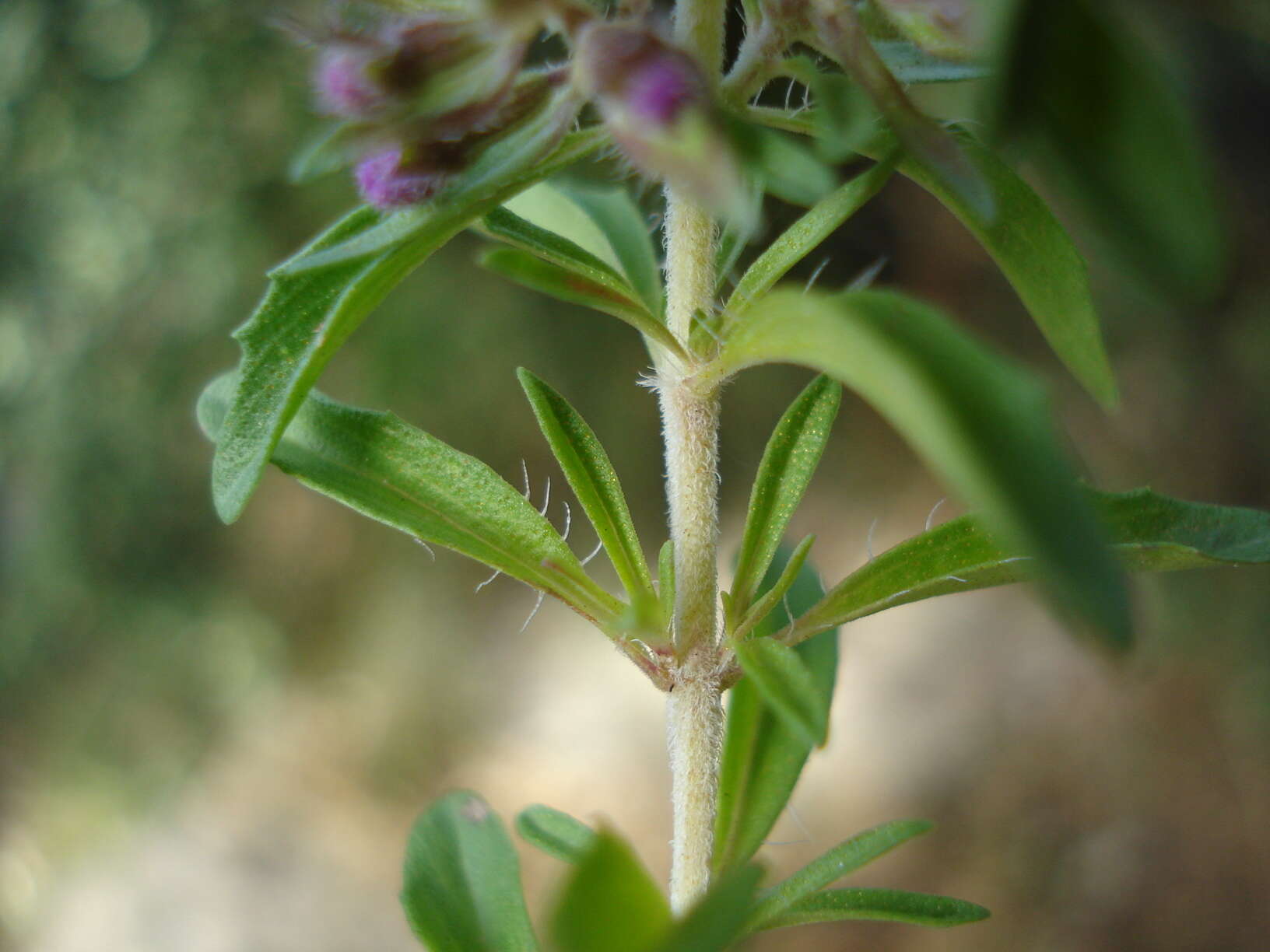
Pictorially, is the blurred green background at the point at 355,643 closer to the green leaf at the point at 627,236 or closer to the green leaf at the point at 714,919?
the green leaf at the point at 627,236

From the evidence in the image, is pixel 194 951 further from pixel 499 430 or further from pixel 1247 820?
pixel 1247 820

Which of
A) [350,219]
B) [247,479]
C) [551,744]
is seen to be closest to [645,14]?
[350,219]

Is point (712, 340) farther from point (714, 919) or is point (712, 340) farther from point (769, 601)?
point (714, 919)

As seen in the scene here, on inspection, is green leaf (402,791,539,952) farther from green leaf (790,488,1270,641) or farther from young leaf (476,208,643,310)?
young leaf (476,208,643,310)

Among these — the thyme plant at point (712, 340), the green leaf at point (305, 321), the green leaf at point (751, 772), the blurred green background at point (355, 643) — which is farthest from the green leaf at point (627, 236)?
the blurred green background at point (355, 643)

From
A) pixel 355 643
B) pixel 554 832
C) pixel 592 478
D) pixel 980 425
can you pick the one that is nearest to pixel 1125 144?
pixel 980 425
